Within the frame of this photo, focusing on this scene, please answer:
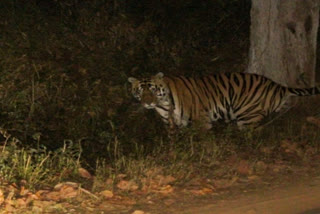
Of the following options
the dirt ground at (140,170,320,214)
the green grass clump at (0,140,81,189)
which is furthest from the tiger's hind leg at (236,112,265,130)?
the green grass clump at (0,140,81,189)

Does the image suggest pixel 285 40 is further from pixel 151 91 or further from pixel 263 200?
pixel 263 200

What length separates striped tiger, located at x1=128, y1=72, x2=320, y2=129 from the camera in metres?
8.34

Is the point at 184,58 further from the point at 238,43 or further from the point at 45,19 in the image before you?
the point at 45,19

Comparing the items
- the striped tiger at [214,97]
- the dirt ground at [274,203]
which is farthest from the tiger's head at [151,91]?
the dirt ground at [274,203]

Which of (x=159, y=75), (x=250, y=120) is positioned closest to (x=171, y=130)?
(x=159, y=75)

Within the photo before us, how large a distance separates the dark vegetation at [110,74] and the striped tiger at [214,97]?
0.31 metres

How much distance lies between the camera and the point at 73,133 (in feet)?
24.7

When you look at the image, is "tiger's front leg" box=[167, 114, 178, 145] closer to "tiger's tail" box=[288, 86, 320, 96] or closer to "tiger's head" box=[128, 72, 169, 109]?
"tiger's head" box=[128, 72, 169, 109]

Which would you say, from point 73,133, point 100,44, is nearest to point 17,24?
point 100,44

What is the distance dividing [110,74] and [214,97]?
1853mm

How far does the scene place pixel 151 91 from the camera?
829 cm

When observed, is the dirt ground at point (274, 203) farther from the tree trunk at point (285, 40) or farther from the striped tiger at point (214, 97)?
the tree trunk at point (285, 40)

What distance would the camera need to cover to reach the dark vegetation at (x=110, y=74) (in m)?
6.82

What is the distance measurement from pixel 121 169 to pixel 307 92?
321 centimetres
